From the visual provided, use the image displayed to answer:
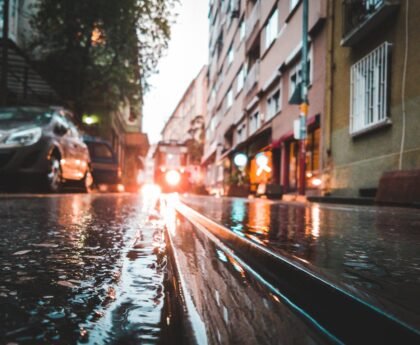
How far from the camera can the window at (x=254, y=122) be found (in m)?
19.7

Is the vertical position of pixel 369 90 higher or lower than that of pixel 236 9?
lower

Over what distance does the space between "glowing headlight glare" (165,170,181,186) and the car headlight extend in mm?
20623

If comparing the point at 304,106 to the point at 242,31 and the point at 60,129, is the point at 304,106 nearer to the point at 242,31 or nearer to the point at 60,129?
the point at 60,129

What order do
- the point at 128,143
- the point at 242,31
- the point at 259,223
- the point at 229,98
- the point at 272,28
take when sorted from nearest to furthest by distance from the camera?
the point at 259,223, the point at 272,28, the point at 242,31, the point at 229,98, the point at 128,143

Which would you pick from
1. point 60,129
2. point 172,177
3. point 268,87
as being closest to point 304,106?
point 60,129

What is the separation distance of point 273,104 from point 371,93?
27.1ft

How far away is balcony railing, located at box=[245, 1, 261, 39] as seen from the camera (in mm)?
18841

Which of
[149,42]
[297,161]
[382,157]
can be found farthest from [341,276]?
[149,42]

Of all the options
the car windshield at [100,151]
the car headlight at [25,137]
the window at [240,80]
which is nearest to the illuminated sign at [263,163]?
the car windshield at [100,151]

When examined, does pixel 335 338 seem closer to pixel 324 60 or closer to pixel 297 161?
pixel 324 60

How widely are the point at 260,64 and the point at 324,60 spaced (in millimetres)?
7610

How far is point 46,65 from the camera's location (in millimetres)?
19125

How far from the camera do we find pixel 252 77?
19.7 metres

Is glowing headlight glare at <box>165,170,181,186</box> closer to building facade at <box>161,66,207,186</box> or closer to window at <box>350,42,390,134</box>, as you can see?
building facade at <box>161,66,207,186</box>
